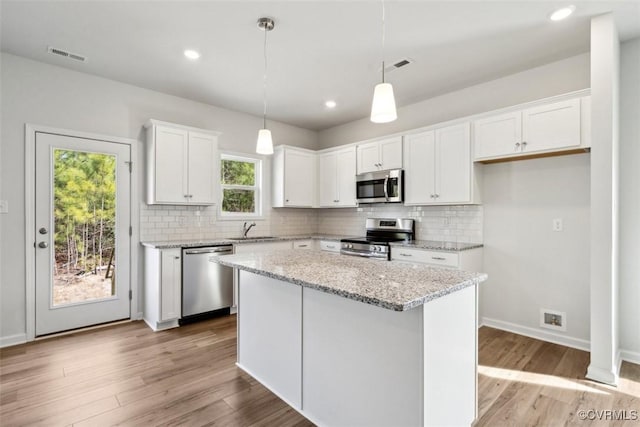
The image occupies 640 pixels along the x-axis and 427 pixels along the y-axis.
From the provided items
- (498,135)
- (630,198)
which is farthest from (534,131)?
(630,198)

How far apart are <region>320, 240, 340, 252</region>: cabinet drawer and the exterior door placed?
8.08 ft

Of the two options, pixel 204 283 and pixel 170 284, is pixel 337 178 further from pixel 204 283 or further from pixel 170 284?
pixel 170 284

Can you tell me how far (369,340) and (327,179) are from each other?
371 cm

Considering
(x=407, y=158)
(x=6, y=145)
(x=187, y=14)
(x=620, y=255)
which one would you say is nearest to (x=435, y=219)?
(x=407, y=158)

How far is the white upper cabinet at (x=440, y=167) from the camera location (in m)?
3.51

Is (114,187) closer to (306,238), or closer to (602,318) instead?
(306,238)

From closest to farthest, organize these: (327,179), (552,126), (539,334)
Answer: (552,126) → (539,334) → (327,179)

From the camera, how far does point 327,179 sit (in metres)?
5.13

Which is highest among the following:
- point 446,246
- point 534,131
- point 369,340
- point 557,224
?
point 534,131

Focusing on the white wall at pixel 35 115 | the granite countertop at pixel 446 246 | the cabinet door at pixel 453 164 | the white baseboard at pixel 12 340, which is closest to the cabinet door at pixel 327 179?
the granite countertop at pixel 446 246

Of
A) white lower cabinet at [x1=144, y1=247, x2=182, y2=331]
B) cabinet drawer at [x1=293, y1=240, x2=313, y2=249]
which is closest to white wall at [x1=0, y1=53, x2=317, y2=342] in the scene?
white lower cabinet at [x1=144, y1=247, x2=182, y2=331]

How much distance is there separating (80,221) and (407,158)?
3.73 m

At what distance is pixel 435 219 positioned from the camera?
4.08 m

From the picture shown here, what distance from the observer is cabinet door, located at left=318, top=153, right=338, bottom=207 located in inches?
198
